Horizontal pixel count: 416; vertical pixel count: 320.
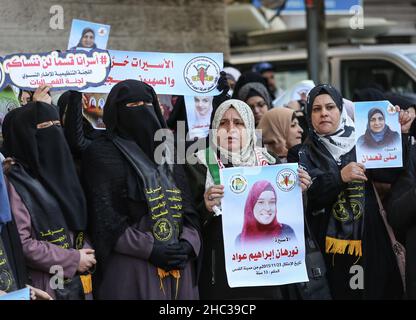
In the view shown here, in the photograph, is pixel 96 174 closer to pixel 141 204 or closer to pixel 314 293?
pixel 141 204

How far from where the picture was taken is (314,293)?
4.67 metres

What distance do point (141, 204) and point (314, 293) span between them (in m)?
1.06

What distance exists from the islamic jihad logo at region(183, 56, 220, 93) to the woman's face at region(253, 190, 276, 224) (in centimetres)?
103

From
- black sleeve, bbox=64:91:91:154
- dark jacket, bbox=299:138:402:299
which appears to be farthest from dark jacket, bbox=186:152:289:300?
black sleeve, bbox=64:91:91:154

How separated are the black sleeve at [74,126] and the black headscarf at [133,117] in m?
0.36

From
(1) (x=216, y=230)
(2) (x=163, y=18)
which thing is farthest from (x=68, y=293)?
(2) (x=163, y=18)

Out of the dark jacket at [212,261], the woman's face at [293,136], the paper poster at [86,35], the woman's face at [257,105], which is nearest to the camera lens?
the dark jacket at [212,261]

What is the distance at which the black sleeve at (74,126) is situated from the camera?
4.82 meters

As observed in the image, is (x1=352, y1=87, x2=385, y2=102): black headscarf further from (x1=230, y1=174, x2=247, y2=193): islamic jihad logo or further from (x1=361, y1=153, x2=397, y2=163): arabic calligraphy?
(x1=230, y1=174, x2=247, y2=193): islamic jihad logo

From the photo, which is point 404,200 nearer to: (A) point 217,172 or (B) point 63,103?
(A) point 217,172

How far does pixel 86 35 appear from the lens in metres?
5.61

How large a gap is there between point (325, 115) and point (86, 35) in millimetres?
1702

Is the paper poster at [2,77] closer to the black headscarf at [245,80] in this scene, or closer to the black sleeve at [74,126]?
the black sleeve at [74,126]

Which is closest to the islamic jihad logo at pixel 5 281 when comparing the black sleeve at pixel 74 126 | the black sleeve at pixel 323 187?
the black sleeve at pixel 74 126
